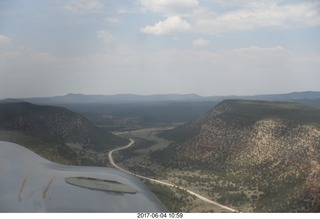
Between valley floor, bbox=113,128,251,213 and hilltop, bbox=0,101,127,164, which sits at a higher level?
hilltop, bbox=0,101,127,164

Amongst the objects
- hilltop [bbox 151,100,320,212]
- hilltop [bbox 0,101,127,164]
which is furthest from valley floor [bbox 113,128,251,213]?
hilltop [bbox 0,101,127,164]

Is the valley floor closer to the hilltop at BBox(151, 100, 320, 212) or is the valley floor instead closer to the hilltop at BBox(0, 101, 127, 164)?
the hilltop at BBox(151, 100, 320, 212)

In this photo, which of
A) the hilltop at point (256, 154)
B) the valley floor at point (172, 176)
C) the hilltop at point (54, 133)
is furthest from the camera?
the hilltop at point (54, 133)

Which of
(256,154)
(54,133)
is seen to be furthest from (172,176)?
(54,133)

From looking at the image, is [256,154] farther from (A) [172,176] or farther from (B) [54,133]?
(B) [54,133]

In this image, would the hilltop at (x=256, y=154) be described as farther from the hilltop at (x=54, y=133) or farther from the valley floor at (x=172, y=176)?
the hilltop at (x=54, y=133)

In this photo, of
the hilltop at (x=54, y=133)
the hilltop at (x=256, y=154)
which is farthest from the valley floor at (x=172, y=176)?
the hilltop at (x=54, y=133)
